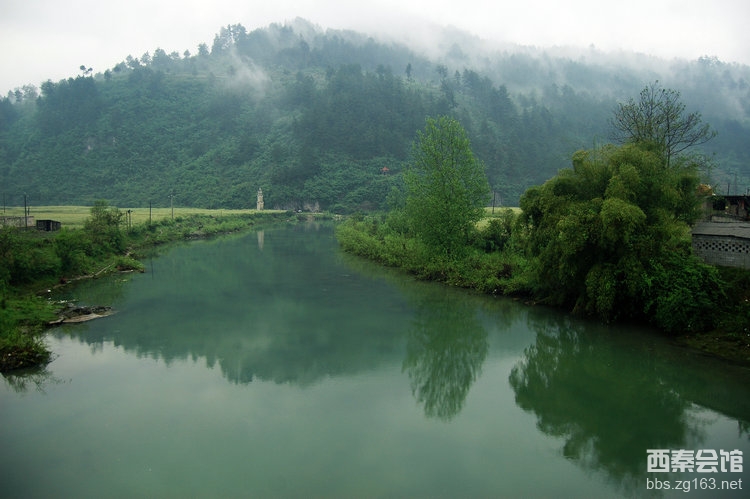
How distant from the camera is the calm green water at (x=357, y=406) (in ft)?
26.8

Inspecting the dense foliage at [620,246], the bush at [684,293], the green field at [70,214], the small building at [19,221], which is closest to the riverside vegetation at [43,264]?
the small building at [19,221]

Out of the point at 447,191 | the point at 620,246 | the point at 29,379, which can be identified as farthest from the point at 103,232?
the point at 620,246

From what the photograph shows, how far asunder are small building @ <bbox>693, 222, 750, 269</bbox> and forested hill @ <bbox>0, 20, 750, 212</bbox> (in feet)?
211

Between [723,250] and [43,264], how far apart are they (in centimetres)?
2329

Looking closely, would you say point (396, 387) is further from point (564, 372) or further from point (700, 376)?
point (700, 376)

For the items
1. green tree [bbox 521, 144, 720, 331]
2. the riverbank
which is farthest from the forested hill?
green tree [bbox 521, 144, 720, 331]

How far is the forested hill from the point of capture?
8200 centimetres

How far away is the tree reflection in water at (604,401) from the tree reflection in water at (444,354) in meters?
1.28

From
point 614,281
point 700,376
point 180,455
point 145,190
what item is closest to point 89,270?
point 180,455

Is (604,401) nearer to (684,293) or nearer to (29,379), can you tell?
(684,293)

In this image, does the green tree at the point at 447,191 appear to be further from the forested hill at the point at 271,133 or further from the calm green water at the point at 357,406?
the forested hill at the point at 271,133

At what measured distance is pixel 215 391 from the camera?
11.5 m

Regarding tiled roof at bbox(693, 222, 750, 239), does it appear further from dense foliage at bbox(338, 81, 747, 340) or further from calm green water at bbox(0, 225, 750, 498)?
calm green water at bbox(0, 225, 750, 498)

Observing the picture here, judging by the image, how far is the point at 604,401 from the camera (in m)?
11.1
